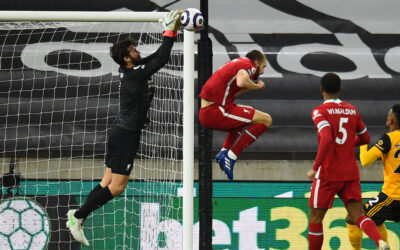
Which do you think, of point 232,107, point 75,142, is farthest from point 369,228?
point 75,142

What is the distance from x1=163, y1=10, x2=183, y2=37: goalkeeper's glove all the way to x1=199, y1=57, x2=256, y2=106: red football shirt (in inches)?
20.2

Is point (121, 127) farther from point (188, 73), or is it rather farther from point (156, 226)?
point (156, 226)

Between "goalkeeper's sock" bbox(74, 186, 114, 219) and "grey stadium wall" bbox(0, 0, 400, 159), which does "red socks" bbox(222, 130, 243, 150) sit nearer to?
"goalkeeper's sock" bbox(74, 186, 114, 219)

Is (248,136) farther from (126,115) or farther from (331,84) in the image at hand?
(126,115)

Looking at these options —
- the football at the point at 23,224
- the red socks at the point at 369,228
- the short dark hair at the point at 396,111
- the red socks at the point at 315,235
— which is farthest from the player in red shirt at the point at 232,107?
the football at the point at 23,224

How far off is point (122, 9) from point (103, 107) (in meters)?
1.25

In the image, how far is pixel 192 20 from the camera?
18.2 feet

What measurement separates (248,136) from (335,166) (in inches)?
31.1

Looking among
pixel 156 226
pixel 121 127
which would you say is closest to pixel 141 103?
pixel 121 127

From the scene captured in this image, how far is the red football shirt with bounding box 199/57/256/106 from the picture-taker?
596 centimetres

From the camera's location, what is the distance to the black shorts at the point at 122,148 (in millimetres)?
6238

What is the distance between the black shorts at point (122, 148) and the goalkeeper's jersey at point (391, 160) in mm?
2256

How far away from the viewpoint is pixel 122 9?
881cm

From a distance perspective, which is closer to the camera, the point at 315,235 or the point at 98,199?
the point at 315,235
